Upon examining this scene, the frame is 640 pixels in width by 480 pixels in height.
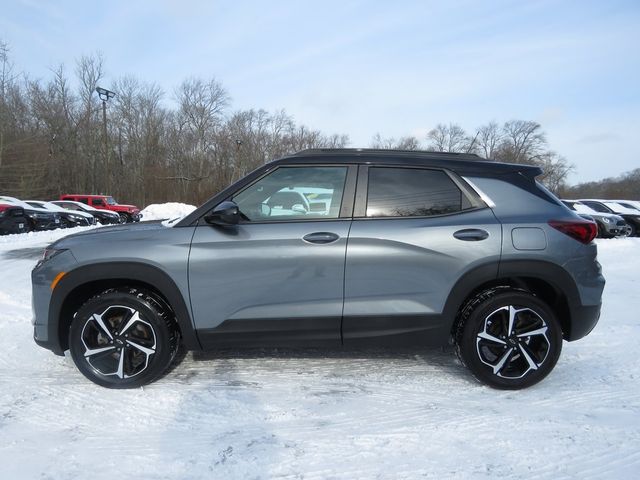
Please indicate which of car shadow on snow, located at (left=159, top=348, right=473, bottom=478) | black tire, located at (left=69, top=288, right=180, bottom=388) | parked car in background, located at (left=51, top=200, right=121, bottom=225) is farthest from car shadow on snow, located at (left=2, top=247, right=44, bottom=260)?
parked car in background, located at (left=51, top=200, right=121, bottom=225)

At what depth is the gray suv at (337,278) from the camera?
9.71 feet

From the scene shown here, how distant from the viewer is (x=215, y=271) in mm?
2953

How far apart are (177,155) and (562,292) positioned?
50215mm

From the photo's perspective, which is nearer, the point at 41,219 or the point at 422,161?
the point at 422,161

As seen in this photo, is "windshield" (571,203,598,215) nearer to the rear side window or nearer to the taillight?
the taillight

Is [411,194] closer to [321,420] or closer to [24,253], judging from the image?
[321,420]

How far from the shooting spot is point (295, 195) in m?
3.15

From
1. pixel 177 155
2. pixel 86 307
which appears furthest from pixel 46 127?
pixel 86 307

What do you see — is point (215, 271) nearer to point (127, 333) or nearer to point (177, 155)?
point (127, 333)

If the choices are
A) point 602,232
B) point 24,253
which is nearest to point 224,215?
point 24,253

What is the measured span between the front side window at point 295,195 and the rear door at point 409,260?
22 cm

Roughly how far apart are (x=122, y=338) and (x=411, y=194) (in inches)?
94.3

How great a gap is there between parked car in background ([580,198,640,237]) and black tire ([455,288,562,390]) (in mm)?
17150

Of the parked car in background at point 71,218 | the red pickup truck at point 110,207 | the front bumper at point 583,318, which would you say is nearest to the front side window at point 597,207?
the front bumper at point 583,318
